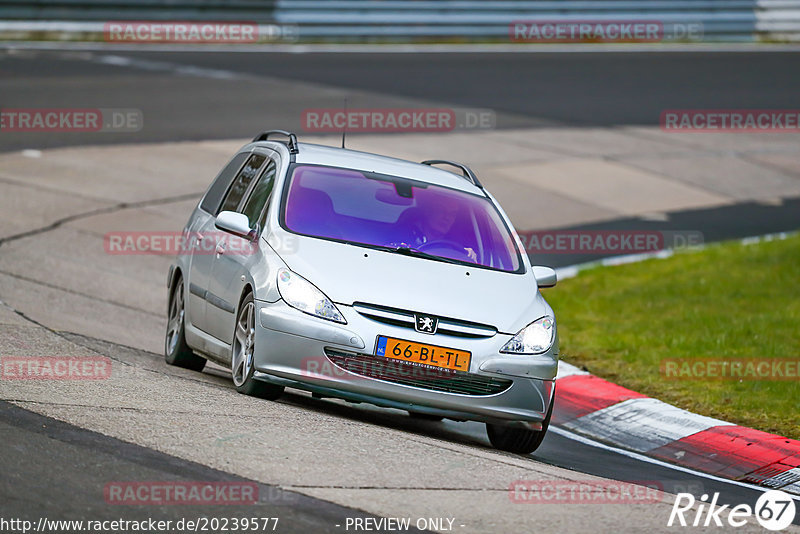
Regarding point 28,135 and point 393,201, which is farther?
point 28,135

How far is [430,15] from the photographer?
32.3 metres

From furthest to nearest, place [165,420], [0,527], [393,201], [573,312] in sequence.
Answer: [573,312] → [393,201] → [165,420] → [0,527]

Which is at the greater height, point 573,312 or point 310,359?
point 310,359

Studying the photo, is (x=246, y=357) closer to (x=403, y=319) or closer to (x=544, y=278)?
(x=403, y=319)

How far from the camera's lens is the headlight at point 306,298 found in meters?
7.74

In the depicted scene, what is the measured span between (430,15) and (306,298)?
25331mm

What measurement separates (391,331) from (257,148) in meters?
2.64

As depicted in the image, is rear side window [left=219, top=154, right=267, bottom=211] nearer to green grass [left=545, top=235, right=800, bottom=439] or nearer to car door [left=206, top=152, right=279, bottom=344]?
car door [left=206, top=152, right=279, bottom=344]

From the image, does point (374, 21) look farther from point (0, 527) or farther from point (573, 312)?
point (0, 527)

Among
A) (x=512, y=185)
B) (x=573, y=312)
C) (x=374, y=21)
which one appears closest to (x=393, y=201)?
(x=573, y=312)

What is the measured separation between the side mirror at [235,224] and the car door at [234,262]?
0.08 m

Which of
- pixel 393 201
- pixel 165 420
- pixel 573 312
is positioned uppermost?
pixel 393 201

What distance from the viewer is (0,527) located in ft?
17.3

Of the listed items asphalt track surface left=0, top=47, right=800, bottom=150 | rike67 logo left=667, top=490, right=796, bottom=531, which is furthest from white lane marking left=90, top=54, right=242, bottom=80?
rike67 logo left=667, top=490, right=796, bottom=531
